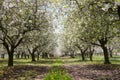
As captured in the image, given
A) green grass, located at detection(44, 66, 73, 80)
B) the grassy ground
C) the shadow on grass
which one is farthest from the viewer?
the grassy ground

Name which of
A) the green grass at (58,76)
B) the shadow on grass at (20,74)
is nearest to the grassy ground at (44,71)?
the shadow on grass at (20,74)

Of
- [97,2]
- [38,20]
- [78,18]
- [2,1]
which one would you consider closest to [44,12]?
[38,20]

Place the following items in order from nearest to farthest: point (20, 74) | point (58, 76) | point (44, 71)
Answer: point (58, 76), point (20, 74), point (44, 71)

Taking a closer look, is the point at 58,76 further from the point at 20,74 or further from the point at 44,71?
the point at 44,71

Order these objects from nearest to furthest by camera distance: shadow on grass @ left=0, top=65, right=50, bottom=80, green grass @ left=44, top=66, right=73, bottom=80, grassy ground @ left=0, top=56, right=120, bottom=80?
green grass @ left=44, top=66, right=73, bottom=80 < shadow on grass @ left=0, top=65, right=50, bottom=80 < grassy ground @ left=0, top=56, right=120, bottom=80

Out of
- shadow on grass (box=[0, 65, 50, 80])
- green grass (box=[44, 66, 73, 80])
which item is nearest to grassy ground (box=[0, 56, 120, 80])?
shadow on grass (box=[0, 65, 50, 80])

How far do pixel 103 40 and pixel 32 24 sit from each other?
14408 mm

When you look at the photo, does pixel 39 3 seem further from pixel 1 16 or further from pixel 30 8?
pixel 1 16

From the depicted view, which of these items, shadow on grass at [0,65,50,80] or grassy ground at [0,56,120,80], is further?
grassy ground at [0,56,120,80]

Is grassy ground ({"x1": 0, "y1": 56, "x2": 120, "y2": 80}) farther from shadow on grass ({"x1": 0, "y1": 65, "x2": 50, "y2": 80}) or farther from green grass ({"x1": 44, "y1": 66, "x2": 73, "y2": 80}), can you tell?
green grass ({"x1": 44, "y1": 66, "x2": 73, "y2": 80})

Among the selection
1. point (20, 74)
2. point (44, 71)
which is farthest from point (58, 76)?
point (44, 71)

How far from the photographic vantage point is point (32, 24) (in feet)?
116

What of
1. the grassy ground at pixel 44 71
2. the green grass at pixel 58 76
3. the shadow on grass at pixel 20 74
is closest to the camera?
the green grass at pixel 58 76

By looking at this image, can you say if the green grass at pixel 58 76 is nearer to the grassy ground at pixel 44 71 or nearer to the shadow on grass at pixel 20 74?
the grassy ground at pixel 44 71
